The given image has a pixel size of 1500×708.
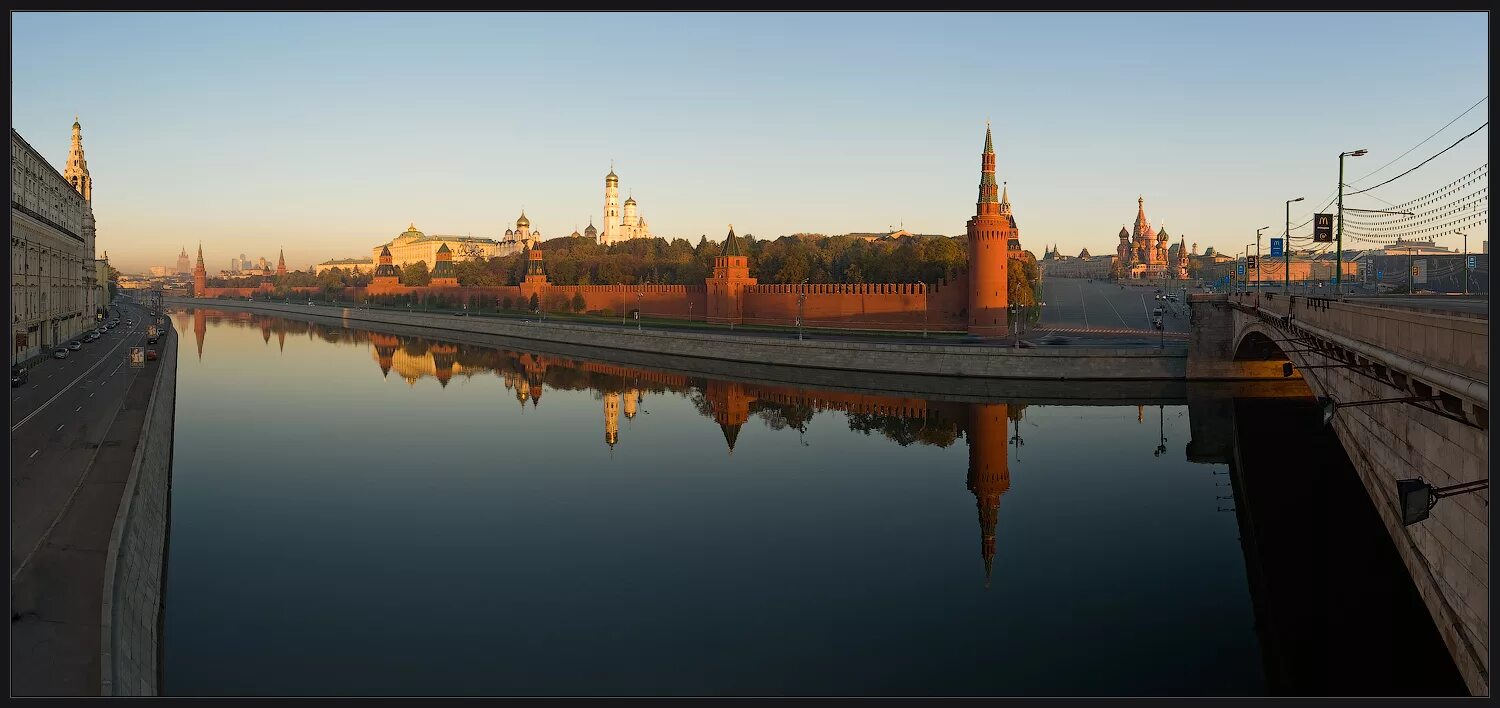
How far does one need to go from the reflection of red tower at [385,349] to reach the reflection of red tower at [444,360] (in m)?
2.31

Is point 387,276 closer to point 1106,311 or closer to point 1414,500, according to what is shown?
point 1106,311

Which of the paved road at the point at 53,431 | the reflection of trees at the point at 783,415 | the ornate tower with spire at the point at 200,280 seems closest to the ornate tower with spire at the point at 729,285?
the reflection of trees at the point at 783,415

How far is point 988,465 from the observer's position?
21.9 metres

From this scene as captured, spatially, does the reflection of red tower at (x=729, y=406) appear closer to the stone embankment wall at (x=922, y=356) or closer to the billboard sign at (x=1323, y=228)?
the stone embankment wall at (x=922, y=356)

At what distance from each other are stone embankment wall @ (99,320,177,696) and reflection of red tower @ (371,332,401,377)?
29.8m

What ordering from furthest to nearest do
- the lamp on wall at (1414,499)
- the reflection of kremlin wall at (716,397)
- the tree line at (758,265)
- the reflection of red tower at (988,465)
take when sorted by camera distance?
1. the tree line at (758,265)
2. the reflection of kremlin wall at (716,397)
3. the reflection of red tower at (988,465)
4. the lamp on wall at (1414,499)

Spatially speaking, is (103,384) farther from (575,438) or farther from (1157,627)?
(1157,627)

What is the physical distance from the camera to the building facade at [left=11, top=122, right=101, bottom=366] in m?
29.4

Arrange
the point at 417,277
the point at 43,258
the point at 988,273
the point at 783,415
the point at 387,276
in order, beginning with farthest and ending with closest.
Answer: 1. the point at 387,276
2. the point at 417,277
3. the point at 988,273
4. the point at 43,258
5. the point at 783,415

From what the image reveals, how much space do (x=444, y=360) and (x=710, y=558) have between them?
4092 cm

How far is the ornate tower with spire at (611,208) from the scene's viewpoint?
126 m

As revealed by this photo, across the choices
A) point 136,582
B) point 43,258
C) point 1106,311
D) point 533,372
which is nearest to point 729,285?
point 533,372

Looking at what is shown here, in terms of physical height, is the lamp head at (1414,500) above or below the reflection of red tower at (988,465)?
above

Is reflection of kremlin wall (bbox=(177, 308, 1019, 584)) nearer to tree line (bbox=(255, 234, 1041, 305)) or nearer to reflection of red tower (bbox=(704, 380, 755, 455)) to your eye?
reflection of red tower (bbox=(704, 380, 755, 455))
